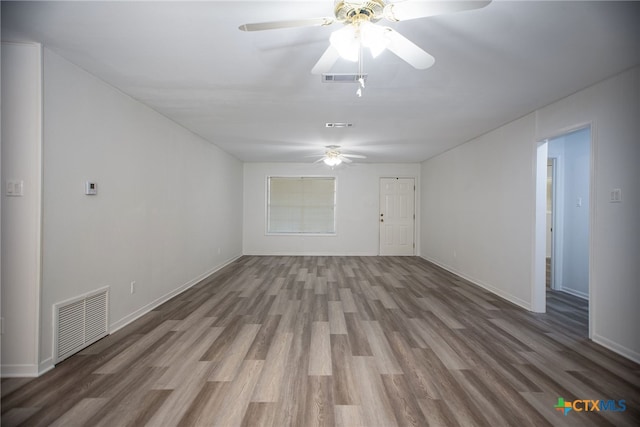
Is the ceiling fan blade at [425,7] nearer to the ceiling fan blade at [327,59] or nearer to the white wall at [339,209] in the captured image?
the ceiling fan blade at [327,59]

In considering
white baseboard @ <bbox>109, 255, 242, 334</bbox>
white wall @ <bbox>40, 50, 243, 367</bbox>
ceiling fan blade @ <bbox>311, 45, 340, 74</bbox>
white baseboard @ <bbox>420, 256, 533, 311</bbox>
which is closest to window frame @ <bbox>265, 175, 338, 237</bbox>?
white baseboard @ <bbox>109, 255, 242, 334</bbox>

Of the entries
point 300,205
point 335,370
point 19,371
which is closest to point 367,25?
point 335,370

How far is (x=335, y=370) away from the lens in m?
2.19

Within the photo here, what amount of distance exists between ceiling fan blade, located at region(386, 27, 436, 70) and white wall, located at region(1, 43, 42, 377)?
2.58 m

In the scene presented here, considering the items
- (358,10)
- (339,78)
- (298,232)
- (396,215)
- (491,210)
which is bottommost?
(298,232)

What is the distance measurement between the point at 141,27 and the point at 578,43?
3.13 metres

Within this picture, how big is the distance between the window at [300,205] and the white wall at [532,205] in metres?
2.83

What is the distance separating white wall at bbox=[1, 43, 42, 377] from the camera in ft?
6.77

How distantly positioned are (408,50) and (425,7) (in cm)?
28

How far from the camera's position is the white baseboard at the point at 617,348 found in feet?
7.71

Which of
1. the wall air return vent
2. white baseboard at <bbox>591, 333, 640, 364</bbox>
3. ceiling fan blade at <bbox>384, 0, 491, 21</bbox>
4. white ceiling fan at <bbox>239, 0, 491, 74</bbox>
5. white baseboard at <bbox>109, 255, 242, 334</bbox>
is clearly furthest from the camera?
the wall air return vent

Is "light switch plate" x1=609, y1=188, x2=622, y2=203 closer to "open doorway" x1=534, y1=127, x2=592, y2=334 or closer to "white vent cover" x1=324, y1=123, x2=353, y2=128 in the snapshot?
"open doorway" x1=534, y1=127, x2=592, y2=334

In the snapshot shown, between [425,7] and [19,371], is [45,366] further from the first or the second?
[425,7]

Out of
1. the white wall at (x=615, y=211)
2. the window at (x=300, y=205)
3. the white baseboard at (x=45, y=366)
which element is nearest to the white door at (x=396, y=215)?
the window at (x=300, y=205)
